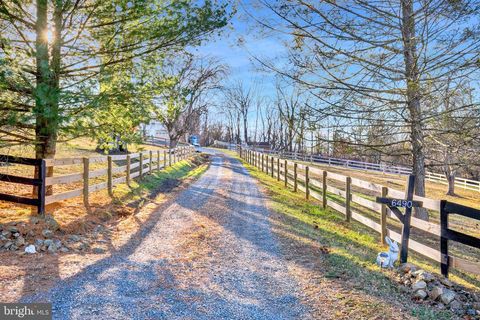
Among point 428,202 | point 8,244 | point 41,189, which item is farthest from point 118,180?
point 428,202

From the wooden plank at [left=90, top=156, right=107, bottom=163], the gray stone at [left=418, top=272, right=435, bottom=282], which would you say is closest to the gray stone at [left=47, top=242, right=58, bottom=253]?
the wooden plank at [left=90, top=156, right=107, bottom=163]

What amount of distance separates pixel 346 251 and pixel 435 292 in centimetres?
172

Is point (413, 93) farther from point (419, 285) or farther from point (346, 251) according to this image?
point (419, 285)

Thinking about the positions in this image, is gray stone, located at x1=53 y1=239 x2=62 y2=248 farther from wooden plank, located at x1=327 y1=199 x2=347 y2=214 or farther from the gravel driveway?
wooden plank, located at x1=327 y1=199 x2=347 y2=214

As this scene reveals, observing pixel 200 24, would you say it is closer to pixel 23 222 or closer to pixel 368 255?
pixel 23 222

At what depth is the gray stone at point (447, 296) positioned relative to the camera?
3543mm

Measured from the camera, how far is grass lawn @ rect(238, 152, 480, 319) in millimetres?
3748

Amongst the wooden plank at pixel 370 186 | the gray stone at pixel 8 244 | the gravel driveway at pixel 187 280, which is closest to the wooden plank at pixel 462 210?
the wooden plank at pixel 370 186

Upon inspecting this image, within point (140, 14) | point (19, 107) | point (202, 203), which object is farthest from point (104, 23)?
point (202, 203)

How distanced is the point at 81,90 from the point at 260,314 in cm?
480

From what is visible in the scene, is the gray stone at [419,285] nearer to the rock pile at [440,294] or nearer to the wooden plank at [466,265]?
the rock pile at [440,294]

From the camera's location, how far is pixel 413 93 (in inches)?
252

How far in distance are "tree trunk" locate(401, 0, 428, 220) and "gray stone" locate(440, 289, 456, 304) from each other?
3619 millimetres

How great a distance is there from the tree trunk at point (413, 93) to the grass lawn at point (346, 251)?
6.13 feet
